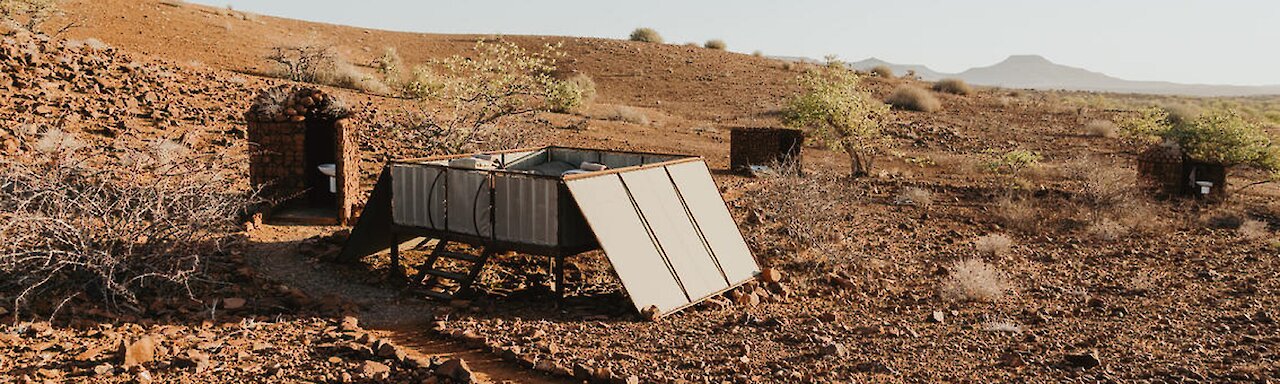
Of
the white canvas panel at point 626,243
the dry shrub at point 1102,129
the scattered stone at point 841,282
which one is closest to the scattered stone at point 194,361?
the white canvas panel at point 626,243

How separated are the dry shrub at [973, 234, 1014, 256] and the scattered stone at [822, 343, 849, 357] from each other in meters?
5.39

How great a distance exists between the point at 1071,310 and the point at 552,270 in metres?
5.23

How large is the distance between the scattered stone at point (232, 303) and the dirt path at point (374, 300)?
0.83m

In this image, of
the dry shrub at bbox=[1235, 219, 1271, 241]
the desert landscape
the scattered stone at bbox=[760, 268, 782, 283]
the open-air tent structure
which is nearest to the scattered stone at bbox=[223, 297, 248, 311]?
the desert landscape

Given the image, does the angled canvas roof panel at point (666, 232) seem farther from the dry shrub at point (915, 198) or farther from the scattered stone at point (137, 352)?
the dry shrub at point (915, 198)

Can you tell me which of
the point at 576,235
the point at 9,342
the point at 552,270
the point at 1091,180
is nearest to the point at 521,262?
the point at 552,270

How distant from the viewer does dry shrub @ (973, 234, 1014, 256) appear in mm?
11836

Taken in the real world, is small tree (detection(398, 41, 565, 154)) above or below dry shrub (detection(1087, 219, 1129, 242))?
above

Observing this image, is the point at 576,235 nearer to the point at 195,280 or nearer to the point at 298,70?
the point at 195,280

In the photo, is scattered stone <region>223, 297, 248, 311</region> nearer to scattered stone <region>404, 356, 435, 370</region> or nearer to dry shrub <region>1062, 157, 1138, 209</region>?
scattered stone <region>404, 356, 435, 370</region>

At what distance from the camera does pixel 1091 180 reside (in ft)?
51.0

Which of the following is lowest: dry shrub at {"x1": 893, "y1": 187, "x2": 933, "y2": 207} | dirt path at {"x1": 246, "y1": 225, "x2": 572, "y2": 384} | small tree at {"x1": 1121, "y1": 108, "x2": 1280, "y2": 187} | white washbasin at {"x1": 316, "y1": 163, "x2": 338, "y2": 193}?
dirt path at {"x1": 246, "y1": 225, "x2": 572, "y2": 384}

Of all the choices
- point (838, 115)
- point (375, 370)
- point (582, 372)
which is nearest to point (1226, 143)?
point (838, 115)

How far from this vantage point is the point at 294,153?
37.7 ft
